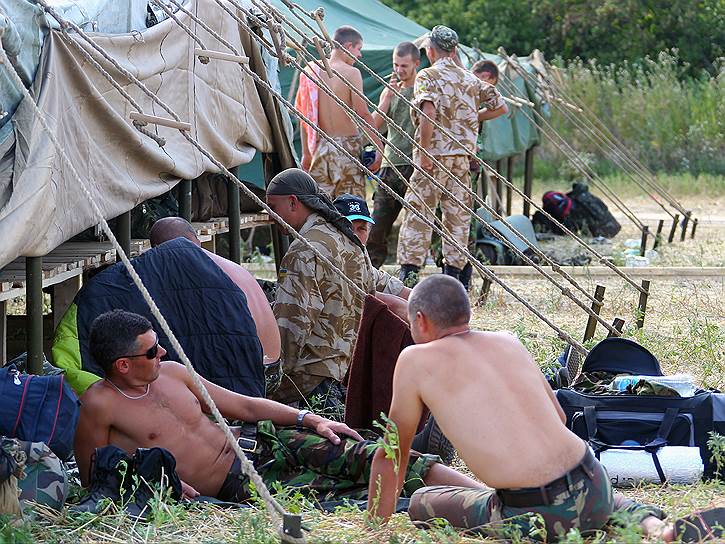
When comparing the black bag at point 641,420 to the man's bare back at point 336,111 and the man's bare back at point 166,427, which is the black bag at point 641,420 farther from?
the man's bare back at point 336,111

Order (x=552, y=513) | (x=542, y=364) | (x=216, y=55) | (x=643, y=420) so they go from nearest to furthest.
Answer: (x=552, y=513), (x=643, y=420), (x=542, y=364), (x=216, y=55)

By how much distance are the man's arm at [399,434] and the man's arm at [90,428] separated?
3.74 feet

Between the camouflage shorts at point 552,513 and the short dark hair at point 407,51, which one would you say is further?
the short dark hair at point 407,51

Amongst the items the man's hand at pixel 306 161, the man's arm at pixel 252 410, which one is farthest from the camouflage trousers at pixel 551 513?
the man's hand at pixel 306 161

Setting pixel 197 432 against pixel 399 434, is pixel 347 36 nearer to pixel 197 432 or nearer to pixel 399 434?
pixel 197 432

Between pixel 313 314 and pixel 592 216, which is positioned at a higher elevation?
pixel 313 314

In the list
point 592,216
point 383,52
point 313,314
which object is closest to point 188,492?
point 313,314

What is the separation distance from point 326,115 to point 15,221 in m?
5.56

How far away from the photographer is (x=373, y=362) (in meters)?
5.29

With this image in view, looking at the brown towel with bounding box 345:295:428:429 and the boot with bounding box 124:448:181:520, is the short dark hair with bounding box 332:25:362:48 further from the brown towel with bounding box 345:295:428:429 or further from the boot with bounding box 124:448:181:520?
the boot with bounding box 124:448:181:520

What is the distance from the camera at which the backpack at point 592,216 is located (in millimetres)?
14727

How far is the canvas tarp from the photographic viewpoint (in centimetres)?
476

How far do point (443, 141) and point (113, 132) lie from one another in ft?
14.3

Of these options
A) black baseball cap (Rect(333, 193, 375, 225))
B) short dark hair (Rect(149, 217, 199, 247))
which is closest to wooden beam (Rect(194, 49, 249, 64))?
black baseball cap (Rect(333, 193, 375, 225))
